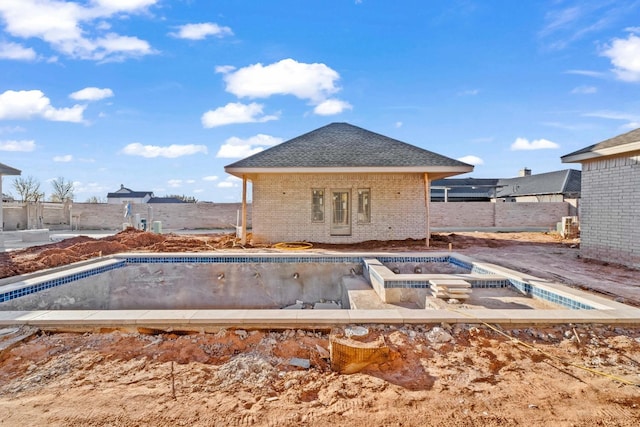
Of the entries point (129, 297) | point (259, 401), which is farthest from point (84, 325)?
point (129, 297)

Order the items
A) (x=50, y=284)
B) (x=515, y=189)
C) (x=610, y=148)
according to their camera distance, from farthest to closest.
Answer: (x=515, y=189) < (x=610, y=148) < (x=50, y=284)

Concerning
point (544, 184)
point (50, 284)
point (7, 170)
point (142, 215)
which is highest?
point (544, 184)

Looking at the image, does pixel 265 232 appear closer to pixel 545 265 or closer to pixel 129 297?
pixel 129 297

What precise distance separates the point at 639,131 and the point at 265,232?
38.1 ft

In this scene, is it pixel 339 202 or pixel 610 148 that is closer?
pixel 610 148

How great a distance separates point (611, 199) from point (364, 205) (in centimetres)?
710

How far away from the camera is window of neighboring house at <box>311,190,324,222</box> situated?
12.1 metres

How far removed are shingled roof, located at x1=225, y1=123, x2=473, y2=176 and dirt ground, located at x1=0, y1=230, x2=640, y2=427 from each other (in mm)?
7641

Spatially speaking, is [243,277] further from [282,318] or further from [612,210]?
[612,210]

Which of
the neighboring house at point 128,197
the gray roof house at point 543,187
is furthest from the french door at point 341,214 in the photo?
the neighboring house at point 128,197

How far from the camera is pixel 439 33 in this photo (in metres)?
12.2

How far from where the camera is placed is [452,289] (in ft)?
17.9

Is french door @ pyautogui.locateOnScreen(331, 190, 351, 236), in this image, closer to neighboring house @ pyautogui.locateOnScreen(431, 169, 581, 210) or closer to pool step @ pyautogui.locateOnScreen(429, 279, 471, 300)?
pool step @ pyautogui.locateOnScreen(429, 279, 471, 300)

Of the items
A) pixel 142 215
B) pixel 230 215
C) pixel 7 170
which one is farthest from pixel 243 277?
pixel 142 215
